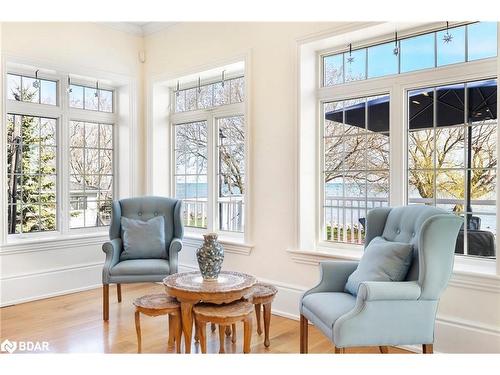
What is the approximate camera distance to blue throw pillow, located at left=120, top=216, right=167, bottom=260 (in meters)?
3.71

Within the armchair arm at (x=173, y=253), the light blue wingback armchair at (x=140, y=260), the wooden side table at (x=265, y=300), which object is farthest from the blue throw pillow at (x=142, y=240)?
the wooden side table at (x=265, y=300)

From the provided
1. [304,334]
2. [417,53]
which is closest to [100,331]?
[304,334]

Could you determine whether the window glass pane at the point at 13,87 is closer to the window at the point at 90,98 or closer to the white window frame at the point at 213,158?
the window at the point at 90,98

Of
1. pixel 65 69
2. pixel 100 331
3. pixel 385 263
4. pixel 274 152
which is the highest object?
pixel 65 69

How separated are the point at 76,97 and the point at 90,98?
17 cm

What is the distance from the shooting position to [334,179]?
3.54m

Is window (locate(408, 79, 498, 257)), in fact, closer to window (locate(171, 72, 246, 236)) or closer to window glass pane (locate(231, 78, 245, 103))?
window (locate(171, 72, 246, 236))

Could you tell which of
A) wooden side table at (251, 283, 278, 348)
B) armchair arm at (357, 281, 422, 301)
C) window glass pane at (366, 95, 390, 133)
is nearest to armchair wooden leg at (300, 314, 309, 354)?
wooden side table at (251, 283, 278, 348)

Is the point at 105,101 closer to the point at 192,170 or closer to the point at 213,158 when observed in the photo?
the point at 192,170

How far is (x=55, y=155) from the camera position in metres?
4.34
